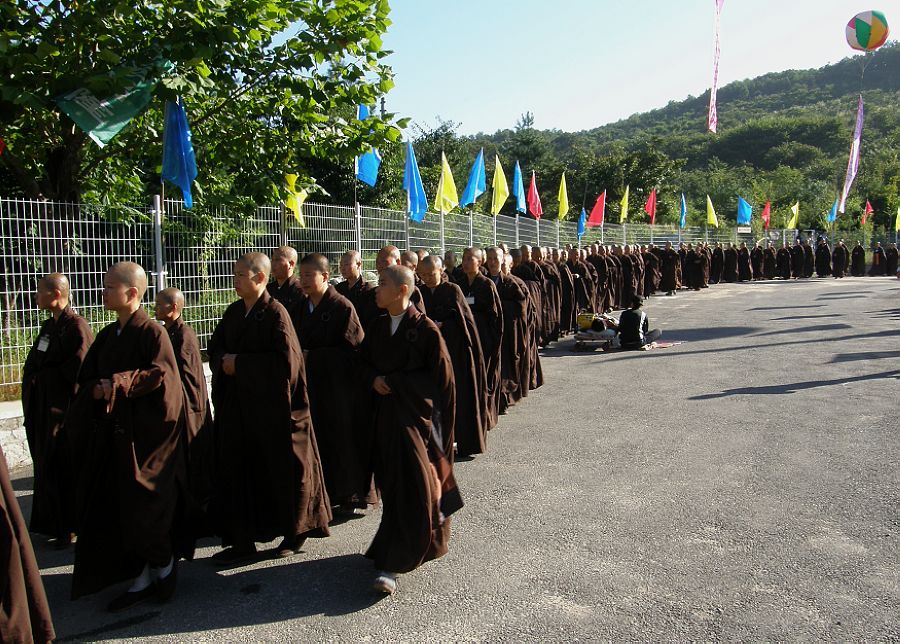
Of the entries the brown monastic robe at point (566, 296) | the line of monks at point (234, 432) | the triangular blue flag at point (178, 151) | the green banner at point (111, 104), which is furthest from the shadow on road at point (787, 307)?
the green banner at point (111, 104)

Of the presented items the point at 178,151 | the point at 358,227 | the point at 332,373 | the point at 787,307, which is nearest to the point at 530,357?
the point at 358,227

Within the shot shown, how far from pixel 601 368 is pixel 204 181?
605 cm

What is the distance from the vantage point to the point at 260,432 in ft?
15.5

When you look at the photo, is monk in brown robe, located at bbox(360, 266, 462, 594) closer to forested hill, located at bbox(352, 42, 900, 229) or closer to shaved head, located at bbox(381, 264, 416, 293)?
shaved head, located at bbox(381, 264, 416, 293)

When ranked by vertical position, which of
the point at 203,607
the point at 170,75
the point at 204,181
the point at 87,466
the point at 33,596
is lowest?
the point at 203,607

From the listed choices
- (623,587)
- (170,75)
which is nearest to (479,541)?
(623,587)

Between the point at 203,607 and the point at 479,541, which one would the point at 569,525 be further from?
the point at 203,607

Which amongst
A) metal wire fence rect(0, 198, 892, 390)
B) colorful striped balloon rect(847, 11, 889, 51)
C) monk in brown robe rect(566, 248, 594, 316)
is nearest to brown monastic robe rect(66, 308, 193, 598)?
metal wire fence rect(0, 198, 892, 390)

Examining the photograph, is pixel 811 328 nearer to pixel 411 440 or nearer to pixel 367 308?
pixel 367 308

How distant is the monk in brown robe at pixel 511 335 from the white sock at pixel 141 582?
4773 millimetres

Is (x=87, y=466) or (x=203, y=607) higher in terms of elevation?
(x=87, y=466)

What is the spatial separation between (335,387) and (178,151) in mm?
4343

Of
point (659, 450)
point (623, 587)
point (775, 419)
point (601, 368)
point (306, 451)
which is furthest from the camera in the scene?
point (601, 368)

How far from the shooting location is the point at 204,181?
34.8 ft
